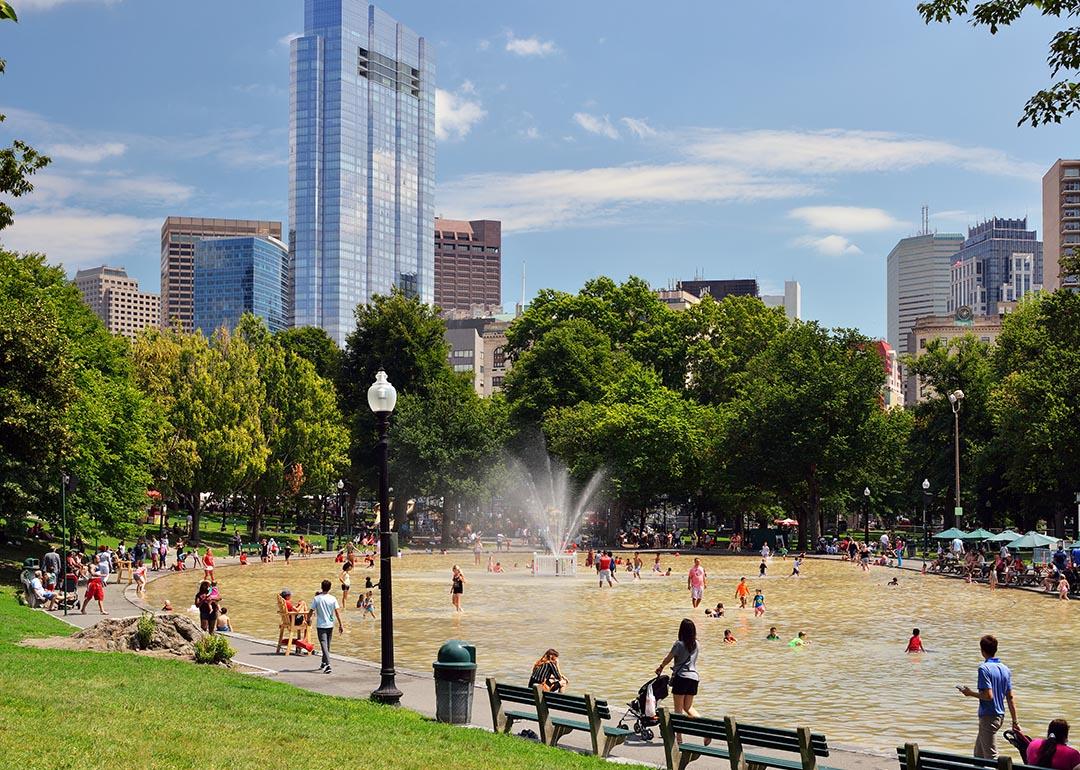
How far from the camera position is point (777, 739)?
13.2 meters

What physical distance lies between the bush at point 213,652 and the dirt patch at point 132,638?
2.02 ft

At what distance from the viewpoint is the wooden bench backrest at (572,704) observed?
15.3 meters

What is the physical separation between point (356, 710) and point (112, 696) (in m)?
3.29

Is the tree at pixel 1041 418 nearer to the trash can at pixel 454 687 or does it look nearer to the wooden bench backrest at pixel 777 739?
the trash can at pixel 454 687

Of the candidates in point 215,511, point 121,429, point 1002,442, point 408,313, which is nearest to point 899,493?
point 1002,442

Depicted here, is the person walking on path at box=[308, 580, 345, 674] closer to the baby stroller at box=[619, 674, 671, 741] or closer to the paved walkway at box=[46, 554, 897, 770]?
the paved walkway at box=[46, 554, 897, 770]

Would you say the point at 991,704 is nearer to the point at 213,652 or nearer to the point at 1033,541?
the point at 213,652

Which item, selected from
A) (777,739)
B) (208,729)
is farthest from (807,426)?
(208,729)

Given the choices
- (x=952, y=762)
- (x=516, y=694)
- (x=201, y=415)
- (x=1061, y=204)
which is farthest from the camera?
(x=1061, y=204)

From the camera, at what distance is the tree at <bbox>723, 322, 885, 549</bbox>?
7831 cm

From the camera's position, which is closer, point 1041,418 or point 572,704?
point 572,704

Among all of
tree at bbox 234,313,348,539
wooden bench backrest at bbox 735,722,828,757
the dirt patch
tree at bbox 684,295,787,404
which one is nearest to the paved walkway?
the dirt patch

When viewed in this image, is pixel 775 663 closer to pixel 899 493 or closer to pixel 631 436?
pixel 631 436

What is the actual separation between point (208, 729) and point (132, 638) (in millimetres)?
10622
